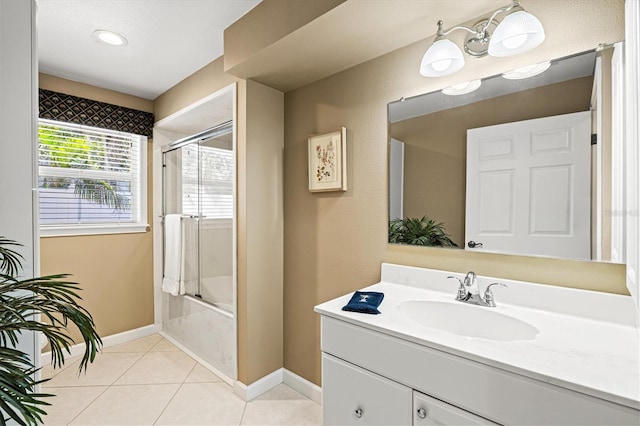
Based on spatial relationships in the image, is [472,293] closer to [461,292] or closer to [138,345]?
[461,292]

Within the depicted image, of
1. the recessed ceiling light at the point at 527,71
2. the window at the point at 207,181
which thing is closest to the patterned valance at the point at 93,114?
the window at the point at 207,181

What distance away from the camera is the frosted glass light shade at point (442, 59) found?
4.60 ft

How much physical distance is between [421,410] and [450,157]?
110cm

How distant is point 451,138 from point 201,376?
94.6 inches

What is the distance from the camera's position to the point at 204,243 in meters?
2.71

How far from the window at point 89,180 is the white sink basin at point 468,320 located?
280 cm

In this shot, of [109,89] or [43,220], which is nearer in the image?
[43,220]

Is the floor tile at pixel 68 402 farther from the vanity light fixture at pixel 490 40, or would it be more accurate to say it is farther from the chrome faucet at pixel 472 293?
the vanity light fixture at pixel 490 40

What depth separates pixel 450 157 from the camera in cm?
155

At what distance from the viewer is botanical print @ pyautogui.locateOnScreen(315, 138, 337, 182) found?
197 centimetres

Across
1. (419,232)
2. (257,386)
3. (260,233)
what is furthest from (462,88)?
(257,386)

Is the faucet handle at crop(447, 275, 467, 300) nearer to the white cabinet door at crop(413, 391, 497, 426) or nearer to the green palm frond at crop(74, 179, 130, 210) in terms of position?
the white cabinet door at crop(413, 391, 497, 426)

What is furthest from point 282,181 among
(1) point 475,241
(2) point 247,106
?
(1) point 475,241

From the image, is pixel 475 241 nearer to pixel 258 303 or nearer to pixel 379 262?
pixel 379 262
